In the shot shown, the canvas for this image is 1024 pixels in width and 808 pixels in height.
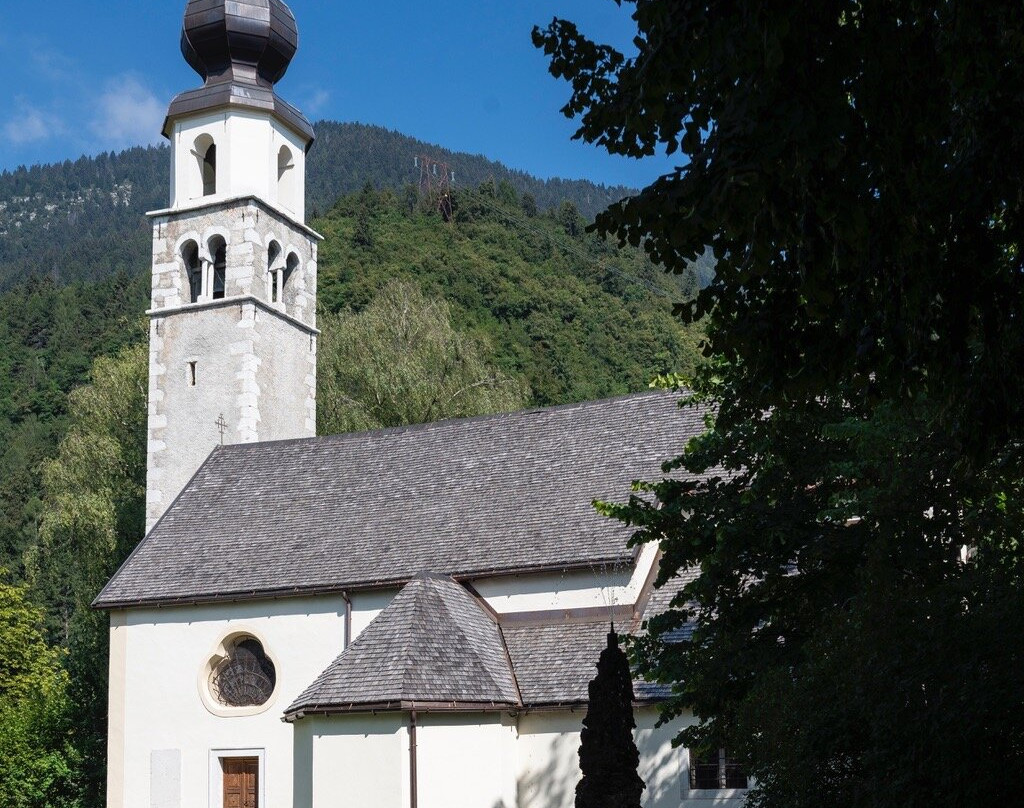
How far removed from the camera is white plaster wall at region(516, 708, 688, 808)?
18844 millimetres

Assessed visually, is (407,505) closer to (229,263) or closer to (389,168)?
(229,263)

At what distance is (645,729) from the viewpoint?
62.4 feet

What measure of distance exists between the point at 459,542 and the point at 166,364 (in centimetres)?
888

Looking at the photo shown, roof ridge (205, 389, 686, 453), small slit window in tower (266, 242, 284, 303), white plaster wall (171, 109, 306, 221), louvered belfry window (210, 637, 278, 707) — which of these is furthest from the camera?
small slit window in tower (266, 242, 284, 303)

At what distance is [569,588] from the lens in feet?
68.9

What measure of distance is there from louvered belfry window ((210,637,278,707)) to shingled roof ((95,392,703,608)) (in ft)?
3.22

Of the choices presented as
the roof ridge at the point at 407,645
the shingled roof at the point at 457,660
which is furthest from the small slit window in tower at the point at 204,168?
the shingled roof at the point at 457,660

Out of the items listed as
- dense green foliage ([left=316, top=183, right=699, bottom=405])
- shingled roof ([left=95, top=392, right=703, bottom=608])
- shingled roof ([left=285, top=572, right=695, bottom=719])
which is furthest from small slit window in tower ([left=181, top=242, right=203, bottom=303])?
dense green foliage ([left=316, top=183, right=699, bottom=405])

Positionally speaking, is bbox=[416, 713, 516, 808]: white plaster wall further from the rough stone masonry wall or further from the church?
Answer: the rough stone masonry wall

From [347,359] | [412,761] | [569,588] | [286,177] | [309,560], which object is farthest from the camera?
[347,359]

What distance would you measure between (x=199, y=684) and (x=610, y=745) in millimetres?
10530

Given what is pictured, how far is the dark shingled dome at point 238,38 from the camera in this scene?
28625 millimetres

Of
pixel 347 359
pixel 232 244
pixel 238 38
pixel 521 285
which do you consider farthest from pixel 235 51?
pixel 521 285

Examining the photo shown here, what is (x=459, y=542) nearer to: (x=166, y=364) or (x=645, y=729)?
(x=645, y=729)
